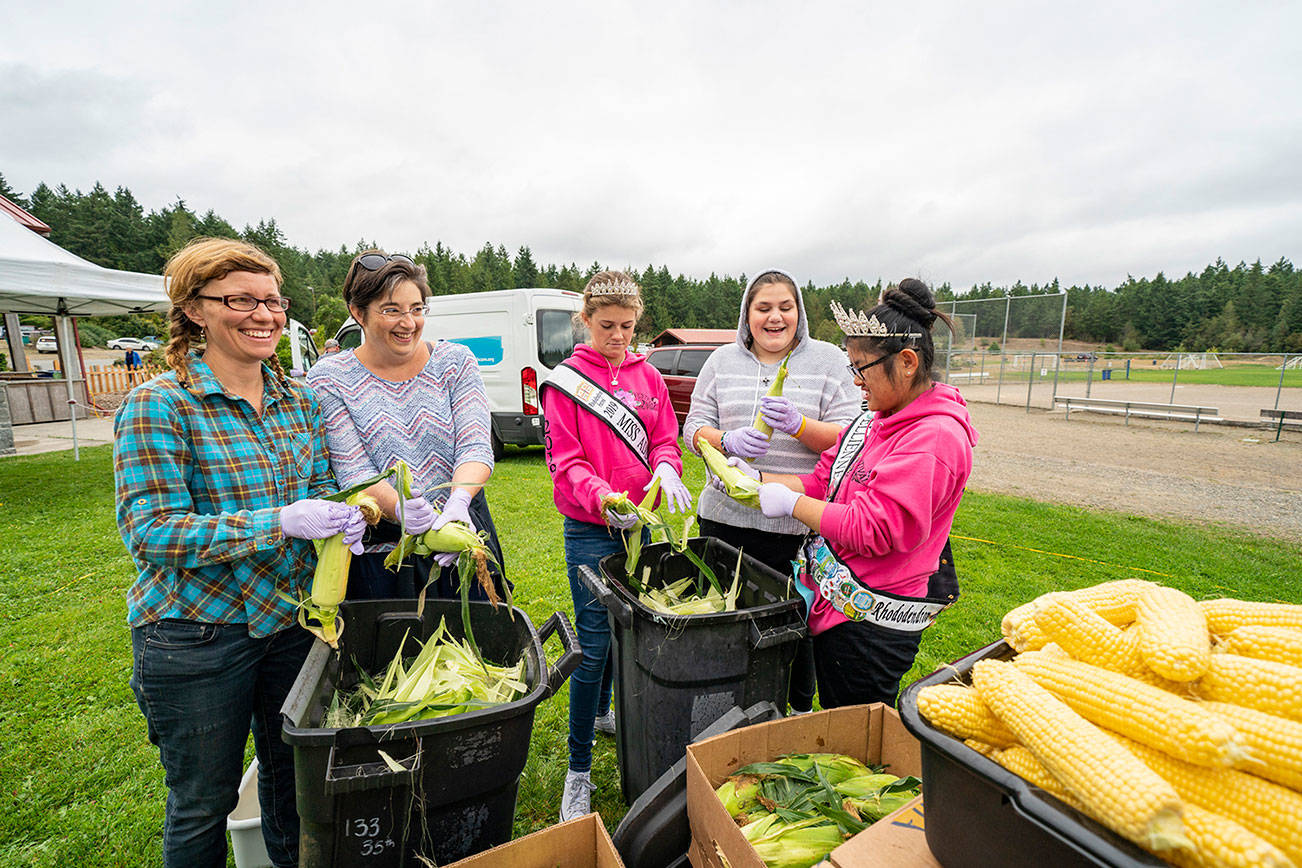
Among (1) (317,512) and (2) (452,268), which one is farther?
(2) (452,268)

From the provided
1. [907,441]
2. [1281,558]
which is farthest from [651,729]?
[1281,558]

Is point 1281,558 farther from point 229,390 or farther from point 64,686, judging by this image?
point 64,686

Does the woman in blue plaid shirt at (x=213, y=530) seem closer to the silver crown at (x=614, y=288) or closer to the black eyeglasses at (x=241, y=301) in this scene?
the black eyeglasses at (x=241, y=301)

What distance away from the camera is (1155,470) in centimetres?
1004

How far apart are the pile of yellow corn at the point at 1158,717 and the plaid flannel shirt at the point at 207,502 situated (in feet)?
6.19

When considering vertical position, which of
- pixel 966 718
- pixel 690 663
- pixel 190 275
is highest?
pixel 190 275

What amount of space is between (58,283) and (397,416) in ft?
27.9

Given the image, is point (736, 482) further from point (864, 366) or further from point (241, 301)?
point (241, 301)

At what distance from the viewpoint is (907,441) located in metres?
1.87

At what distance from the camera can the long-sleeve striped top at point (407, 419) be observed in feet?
7.41

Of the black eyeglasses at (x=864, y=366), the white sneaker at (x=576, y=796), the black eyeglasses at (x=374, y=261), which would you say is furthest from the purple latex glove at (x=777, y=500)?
the black eyeglasses at (x=374, y=261)

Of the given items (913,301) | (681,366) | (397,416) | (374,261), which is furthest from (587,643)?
(681,366)

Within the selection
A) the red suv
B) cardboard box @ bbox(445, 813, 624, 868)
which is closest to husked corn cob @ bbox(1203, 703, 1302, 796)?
cardboard box @ bbox(445, 813, 624, 868)

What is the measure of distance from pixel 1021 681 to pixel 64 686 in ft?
16.7
